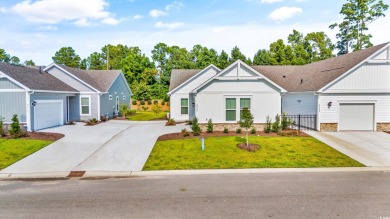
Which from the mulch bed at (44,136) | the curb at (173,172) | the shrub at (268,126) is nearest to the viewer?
the curb at (173,172)

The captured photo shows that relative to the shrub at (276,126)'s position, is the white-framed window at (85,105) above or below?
above

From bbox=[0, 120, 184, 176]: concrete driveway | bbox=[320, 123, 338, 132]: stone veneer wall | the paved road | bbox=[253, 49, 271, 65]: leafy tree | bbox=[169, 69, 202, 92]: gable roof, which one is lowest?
the paved road

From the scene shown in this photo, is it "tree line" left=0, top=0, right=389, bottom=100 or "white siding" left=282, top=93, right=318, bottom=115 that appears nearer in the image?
"white siding" left=282, top=93, right=318, bottom=115

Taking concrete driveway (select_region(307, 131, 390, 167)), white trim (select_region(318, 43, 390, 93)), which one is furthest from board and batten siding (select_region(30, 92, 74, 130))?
white trim (select_region(318, 43, 390, 93))

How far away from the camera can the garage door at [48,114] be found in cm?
1966

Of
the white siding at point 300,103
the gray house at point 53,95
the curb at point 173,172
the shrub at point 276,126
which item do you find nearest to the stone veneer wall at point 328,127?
the white siding at point 300,103

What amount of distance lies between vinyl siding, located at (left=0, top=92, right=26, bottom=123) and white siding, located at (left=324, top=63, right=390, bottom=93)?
22051mm

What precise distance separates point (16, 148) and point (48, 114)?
7334 mm

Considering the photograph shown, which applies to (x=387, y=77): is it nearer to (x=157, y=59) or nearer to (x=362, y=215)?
(x=362, y=215)

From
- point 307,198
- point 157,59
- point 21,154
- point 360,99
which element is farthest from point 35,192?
point 157,59

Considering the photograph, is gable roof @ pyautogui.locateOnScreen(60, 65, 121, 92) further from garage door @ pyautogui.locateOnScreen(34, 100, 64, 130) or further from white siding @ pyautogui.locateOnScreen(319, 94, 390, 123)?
white siding @ pyautogui.locateOnScreen(319, 94, 390, 123)

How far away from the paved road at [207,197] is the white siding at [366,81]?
10.4 meters

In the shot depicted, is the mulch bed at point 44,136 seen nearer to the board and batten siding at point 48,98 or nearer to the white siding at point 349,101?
the board and batten siding at point 48,98

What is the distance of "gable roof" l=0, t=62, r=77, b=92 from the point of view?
18973 millimetres
